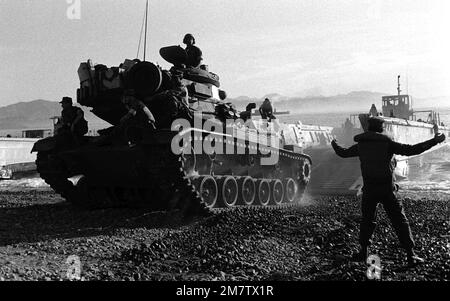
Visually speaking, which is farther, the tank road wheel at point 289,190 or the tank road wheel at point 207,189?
the tank road wheel at point 289,190

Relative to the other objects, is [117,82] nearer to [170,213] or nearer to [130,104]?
[130,104]

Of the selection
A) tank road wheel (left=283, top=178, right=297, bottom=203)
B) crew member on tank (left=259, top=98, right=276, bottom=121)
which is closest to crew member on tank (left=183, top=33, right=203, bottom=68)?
crew member on tank (left=259, top=98, right=276, bottom=121)

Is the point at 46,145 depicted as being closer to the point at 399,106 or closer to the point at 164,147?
the point at 164,147

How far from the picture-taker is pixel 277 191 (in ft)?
48.5

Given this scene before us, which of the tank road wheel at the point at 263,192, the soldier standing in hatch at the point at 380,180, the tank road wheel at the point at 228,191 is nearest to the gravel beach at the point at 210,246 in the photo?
the soldier standing in hatch at the point at 380,180

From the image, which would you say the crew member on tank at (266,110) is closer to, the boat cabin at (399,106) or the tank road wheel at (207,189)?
the tank road wheel at (207,189)

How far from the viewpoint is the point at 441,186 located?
76.5 ft

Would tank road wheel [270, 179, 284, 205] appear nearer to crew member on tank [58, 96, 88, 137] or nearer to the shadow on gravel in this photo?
the shadow on gravel

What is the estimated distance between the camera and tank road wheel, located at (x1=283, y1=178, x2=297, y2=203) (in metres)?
15.4

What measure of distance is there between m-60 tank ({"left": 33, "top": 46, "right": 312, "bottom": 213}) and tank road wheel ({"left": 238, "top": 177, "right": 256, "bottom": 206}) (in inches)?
1.1

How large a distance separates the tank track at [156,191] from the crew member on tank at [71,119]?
816mm

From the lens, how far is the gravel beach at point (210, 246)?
563 cm

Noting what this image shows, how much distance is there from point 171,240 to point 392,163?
12.3ft
